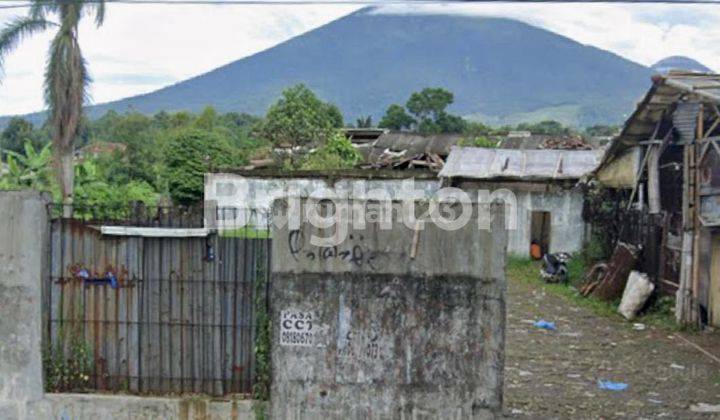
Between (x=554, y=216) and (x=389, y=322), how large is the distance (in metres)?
13.2

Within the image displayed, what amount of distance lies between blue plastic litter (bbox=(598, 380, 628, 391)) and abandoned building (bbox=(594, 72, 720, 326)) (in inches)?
138

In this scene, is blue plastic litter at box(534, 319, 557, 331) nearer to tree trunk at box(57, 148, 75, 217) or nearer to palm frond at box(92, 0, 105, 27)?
tree trunk at box(57, 148, 75, 217)

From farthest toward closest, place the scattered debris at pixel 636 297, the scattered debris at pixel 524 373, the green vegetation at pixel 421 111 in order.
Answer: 1. the green vegetation at pixel 421 111
2. the scattered debris at pixel 636 297
3. the scattered debris at pixel 524 373

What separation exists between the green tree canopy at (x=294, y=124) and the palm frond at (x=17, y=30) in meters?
11.7

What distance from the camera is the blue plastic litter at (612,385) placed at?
763cm

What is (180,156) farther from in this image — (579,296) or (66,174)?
(579,296)

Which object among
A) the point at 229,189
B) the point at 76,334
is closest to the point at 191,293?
the point at 76,334

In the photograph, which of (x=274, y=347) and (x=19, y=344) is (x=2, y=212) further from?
(x=274, y=347)

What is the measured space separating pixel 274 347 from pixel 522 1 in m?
3.94

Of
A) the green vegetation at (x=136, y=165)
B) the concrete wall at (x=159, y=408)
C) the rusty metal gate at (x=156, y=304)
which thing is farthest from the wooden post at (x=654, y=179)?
the green vegetation at (x=136, y=165)

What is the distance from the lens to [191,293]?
584 cm

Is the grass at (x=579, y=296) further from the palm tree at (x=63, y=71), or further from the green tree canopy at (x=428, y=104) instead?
the green tree canopy at (x=428, y=104)

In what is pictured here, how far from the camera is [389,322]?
5.68 metres

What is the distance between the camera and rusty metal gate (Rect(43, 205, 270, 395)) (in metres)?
5.81
